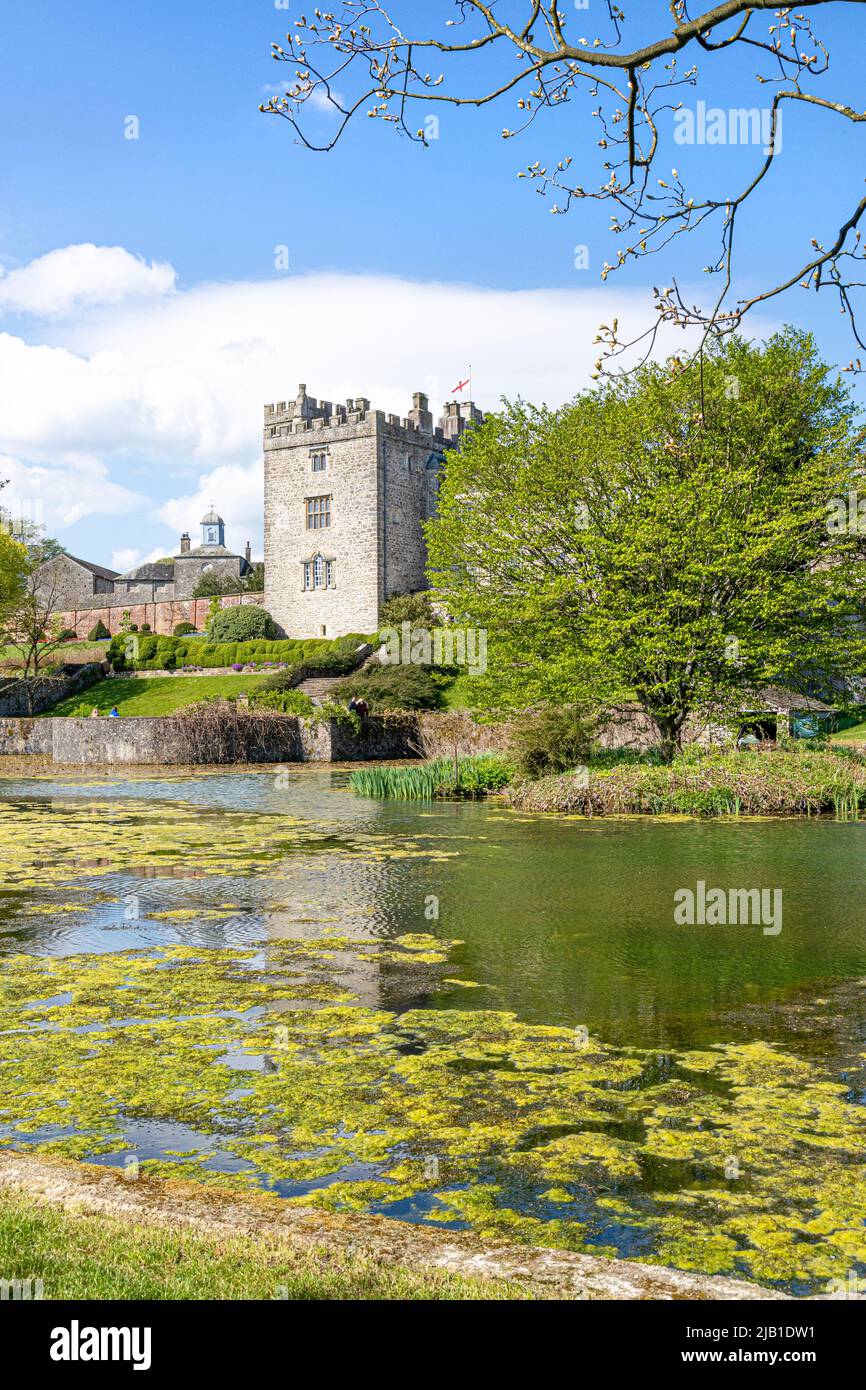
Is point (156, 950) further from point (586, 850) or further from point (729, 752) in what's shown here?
point (729, 752)

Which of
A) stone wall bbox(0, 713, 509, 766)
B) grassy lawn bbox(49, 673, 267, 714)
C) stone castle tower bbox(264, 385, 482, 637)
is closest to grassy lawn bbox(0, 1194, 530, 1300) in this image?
stone wall bbox(0, 713, 509, 766)

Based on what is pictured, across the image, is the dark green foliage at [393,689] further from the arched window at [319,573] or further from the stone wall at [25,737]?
the arched window at [319,573]

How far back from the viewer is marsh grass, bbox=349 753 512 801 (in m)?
24.5

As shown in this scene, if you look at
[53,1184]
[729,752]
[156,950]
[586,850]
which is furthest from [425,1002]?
[729,752]

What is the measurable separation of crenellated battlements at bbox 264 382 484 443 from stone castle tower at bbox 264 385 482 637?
2.7 inches

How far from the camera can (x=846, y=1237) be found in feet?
13.4

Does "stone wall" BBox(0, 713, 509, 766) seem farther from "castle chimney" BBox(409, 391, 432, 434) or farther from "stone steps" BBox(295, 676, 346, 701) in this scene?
"castle chimney" BBox(409, 391, 432, 434)

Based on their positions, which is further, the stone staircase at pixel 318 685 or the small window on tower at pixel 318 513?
the small window on tower at pixel 318 513

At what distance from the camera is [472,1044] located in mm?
6488

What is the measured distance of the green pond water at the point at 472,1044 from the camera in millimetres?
4480

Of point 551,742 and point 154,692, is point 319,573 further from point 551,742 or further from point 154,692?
point 551,742

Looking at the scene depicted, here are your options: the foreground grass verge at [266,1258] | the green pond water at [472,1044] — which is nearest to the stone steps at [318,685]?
the green pond water at [472,1044]

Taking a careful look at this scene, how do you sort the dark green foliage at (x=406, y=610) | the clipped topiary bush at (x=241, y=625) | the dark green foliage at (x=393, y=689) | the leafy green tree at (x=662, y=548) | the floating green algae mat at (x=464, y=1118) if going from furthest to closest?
the clipped topiary bush at (x=241, y=625)
the dark green foliage at (x=406, y=610)
the dark green foliage at (x=393, y=689)
the leafy green tree at (x=662, y=548)
the floating green algae mat at (x=464, y=1118)

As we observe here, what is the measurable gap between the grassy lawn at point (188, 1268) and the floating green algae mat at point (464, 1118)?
0.72 meters
